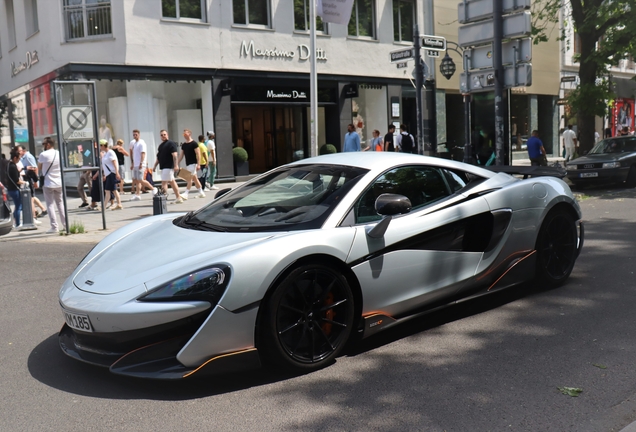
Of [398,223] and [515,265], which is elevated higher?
[398,223]

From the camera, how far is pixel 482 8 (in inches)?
564

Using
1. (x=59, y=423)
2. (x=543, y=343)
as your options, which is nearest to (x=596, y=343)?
(x=543, y=343)

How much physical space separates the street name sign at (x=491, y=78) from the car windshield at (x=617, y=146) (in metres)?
5.48

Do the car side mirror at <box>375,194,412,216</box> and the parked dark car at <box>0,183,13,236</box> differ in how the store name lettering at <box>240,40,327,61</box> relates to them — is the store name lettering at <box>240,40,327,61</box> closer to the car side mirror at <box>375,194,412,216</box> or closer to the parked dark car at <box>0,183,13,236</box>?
the parked dark car at <box>0,183,13,236</box>

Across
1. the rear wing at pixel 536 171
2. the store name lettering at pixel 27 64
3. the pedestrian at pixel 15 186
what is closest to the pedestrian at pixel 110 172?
the pedestrian at pixel 15 186

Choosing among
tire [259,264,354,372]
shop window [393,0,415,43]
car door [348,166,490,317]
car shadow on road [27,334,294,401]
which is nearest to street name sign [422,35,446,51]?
car door [348,166,490,317]

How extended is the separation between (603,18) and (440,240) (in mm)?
16917

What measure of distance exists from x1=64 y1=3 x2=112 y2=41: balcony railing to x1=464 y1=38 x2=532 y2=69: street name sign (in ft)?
38.5

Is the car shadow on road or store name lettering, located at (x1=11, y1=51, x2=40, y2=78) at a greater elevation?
store name lettering, located at (x1=11, y1=51, x2=40, y2=78)

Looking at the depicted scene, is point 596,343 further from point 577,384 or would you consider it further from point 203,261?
point 203,261

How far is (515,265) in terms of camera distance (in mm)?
5641

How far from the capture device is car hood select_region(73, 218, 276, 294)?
4094 millimetres

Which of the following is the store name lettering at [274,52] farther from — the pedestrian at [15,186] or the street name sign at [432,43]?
the pedestrian at [15,186]

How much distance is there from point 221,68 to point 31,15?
8308 mm
